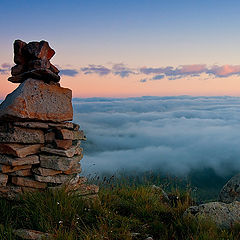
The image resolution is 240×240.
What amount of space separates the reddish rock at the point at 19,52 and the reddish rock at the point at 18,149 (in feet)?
7.33

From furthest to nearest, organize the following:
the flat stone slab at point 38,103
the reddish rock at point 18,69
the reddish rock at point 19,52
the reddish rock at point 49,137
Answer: the reddish rock at point 18,69, the reddish rock at point 19,52, the reddish rock at point 49,137, the flat stone slab at point 38,103

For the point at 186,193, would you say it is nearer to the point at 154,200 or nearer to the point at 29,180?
the point at 154,200

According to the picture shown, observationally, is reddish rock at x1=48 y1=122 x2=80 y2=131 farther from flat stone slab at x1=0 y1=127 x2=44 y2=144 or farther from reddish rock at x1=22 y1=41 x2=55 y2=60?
reddish rock at x1=22 y1=41 x2=55 y2=60

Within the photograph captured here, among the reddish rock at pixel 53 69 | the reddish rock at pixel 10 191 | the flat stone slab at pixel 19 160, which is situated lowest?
the reddish rock at pixel 10 191

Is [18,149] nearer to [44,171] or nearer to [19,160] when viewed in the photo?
[19,160]

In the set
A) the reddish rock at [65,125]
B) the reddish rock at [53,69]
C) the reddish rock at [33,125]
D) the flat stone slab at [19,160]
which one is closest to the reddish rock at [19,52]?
the reddish rock at [53,69]

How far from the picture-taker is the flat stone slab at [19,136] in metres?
5.95

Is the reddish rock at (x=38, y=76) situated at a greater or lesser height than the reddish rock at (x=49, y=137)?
greater

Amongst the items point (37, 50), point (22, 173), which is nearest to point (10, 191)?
point (22, 173)

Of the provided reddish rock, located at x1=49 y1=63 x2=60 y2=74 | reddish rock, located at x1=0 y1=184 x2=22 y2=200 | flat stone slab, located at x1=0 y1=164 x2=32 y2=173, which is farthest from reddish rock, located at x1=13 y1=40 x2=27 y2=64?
reddish rock, located at x1=0 y1=184 x2=22 y2=200

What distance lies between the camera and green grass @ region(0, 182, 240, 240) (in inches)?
178

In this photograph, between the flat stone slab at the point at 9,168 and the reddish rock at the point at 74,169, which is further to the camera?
the reddish rock at the point at 74,169

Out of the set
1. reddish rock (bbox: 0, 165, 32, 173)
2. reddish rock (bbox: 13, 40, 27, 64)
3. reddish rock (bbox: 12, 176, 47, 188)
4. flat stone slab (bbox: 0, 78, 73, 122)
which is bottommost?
reddish rock (bbox: 12, 176, 47, 188)

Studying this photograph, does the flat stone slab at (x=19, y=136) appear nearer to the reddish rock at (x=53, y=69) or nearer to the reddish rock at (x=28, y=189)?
the reddish rock at (x=28, y=189)
